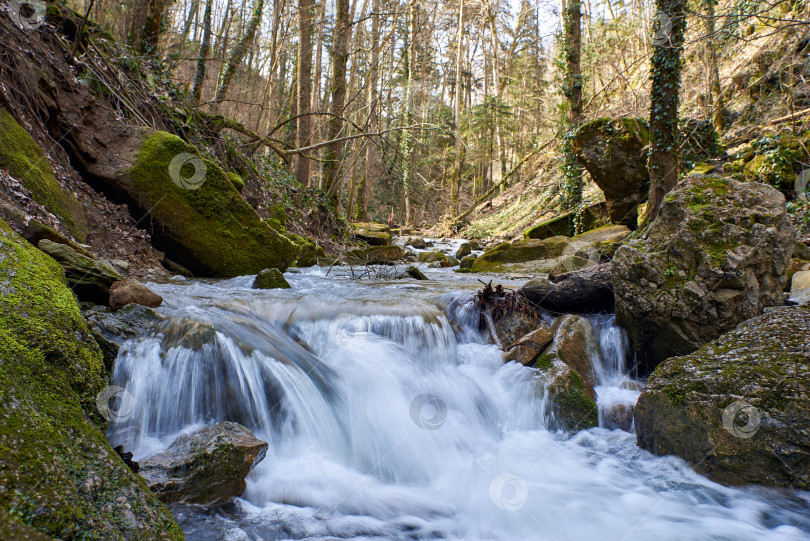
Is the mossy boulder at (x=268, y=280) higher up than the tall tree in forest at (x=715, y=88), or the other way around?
the tall tree in forest at (x=715, y=88)

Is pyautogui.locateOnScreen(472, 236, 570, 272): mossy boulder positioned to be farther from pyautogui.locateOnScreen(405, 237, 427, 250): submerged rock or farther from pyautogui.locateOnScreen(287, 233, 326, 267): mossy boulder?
pyautogui.locateOnScreen(405, 237, 427, 250): submerged rock

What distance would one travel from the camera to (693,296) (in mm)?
4250

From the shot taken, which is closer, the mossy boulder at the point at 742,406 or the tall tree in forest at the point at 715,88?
the mossy boulder at the point at 742,406

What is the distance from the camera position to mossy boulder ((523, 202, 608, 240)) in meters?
12.7

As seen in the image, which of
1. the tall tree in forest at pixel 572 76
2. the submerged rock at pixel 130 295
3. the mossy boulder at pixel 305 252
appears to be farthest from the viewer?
the tall tree in forest at pixel 572 76

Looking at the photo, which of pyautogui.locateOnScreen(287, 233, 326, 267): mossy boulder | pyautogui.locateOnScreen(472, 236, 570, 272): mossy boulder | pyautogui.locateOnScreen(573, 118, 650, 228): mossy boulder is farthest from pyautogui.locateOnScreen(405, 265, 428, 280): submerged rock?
pyautogui.locateOnScreen(573, 118, 650, 228): mossy boulder

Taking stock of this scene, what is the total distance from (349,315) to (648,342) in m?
3.42

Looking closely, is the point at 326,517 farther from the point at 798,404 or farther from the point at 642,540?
the point at 798,404
